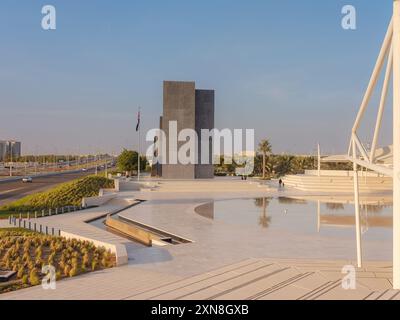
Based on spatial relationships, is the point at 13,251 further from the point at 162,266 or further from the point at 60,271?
the point at 162,266

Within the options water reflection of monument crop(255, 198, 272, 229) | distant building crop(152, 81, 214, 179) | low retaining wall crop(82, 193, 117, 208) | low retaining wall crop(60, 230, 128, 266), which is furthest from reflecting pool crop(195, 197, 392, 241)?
distant building crop(152, 81, 214, 179)

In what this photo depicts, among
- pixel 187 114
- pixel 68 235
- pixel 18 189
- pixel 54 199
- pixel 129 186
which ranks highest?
pixel 187 114

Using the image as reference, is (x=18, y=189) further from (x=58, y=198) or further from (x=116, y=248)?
(x=116, y=248)

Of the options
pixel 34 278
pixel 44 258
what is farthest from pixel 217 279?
pixel 44 258

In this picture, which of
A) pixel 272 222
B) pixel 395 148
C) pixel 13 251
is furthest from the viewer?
pixel 272 222

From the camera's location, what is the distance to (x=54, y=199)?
27.6m

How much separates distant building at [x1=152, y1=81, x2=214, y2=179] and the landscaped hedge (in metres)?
11.6

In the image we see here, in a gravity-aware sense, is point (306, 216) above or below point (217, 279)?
below

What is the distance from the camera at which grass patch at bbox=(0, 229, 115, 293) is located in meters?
10.0

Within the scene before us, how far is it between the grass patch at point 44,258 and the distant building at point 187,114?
2852 cm

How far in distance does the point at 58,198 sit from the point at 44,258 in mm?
16903

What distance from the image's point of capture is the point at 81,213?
22.9m
